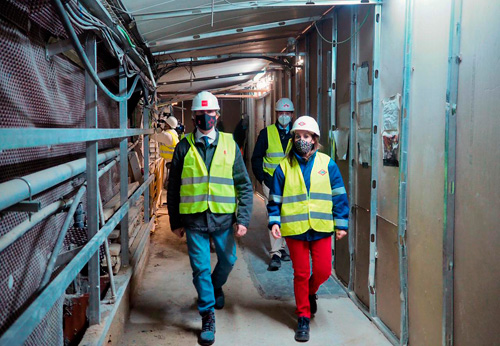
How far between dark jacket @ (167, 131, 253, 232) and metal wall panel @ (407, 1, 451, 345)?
131cm

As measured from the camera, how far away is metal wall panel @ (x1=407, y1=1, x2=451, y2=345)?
9.04 feet

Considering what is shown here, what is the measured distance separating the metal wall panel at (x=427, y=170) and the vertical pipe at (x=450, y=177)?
0.23ft

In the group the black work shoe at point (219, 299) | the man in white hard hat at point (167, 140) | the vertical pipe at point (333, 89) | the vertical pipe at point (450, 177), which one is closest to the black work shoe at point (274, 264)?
the black work shoe at point (219, 299)

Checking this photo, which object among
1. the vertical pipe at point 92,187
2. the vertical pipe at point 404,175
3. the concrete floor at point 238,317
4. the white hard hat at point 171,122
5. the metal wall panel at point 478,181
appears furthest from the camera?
the white hard hat at point 171,122

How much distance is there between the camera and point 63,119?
2535 mm

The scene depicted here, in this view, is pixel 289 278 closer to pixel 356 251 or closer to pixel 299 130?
pixel 356 251

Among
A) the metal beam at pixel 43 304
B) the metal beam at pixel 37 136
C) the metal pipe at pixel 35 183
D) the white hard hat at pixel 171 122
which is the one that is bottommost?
the metal beam at pixel 43 304

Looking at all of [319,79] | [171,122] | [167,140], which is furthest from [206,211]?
[171,122]

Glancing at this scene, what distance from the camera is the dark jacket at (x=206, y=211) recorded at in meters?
3.52

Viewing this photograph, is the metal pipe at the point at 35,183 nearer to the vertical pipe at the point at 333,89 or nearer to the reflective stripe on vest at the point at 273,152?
the reflective stripe on vest at the point at 273,152

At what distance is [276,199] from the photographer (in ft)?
11.7

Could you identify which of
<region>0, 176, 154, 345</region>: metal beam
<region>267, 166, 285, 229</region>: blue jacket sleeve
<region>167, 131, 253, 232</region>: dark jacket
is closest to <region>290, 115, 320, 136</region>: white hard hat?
<region>267, 166, 285, 229</region>: blue jacket sleeve

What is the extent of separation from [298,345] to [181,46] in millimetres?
3769

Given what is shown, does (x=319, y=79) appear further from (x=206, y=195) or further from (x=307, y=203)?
(x=206, y=195)
